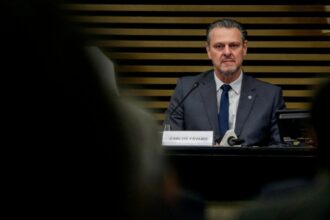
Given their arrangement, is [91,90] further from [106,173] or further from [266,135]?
[266,135]

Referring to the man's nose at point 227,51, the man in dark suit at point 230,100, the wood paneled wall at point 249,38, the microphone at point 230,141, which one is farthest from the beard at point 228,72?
the wood paneled wall at point 249,38

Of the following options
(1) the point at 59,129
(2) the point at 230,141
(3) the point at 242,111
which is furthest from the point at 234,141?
(1) the point at 59,129

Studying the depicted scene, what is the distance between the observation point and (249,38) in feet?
21.4

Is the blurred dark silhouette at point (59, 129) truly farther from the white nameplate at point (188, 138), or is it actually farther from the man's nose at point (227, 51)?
the man's nose at point (227, 51)

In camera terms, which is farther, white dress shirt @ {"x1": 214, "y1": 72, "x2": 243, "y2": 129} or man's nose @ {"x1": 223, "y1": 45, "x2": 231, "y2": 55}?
man's nose @ {"x1": 223, "y1": 45, "x2": 231, "y2": 55}

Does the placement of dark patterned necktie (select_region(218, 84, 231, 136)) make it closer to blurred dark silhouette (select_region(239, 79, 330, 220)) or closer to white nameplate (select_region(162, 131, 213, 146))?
white nameplate (select_region(162, 131, 213, 146))

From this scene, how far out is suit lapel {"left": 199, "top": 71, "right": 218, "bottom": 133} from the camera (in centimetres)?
421

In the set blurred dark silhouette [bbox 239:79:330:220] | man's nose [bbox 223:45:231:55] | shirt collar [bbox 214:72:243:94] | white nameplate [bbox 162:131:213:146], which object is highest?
man's nose [bbox 223:45:231:55]

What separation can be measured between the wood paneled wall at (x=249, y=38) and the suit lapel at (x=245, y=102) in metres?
1.97

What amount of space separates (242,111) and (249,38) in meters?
2.45

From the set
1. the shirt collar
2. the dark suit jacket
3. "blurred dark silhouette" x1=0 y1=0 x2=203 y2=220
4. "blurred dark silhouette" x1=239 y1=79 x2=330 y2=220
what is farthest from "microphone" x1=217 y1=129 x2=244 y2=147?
"blurred dark silhouette" x1=0 y1=0 x2=203 y2=220

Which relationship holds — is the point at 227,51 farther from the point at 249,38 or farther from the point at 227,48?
the point at 249,38

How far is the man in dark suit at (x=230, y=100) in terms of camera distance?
13.5ft

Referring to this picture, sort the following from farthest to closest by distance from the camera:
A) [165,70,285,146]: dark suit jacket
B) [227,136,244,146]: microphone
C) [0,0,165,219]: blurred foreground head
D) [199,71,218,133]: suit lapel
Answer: [199,71,218,133]: suit lapel < [165,70,285,146]: dark suit jacket < [227,136,244,146]: microphone < [0,0,165,219]: blurred foreground head
